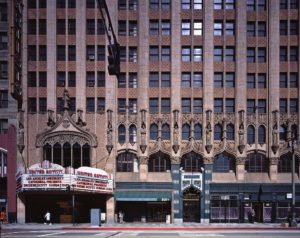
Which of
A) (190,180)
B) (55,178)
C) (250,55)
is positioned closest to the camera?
(55,178)

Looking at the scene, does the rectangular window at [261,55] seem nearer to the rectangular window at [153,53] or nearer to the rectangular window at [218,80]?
the rectangular window at [218,80]

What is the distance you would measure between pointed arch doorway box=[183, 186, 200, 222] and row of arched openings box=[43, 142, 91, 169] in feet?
39.4

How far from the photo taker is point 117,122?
5122 centimetres

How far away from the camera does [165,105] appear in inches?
2041

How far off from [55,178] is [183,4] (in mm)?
24929

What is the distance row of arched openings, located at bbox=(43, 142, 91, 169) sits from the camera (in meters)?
50.2

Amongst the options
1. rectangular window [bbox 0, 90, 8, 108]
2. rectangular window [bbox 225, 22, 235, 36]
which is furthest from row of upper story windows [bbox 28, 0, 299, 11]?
rectangular window [bbox 0, 90, 8, 108]

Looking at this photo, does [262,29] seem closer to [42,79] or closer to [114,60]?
[42,79]

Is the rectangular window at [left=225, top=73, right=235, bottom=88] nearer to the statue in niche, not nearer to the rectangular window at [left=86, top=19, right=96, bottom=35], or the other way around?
the rectangular window at [left=86, top=19, right=96, bottom=35]

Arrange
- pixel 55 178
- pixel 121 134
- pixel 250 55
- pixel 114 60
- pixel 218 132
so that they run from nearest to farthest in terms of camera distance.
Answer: pixel 114 60, pixel 55 178, pixel 121 134, pixel 218 132, pixel 250 55

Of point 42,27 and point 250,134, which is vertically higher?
point 42,27

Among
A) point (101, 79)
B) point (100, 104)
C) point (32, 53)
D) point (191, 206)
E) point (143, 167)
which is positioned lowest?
point (191, 206)

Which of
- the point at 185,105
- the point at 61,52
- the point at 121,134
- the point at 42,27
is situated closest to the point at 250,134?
the point at 185,105

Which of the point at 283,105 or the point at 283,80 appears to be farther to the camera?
the point at 283,80
